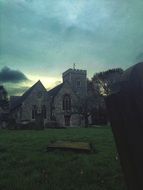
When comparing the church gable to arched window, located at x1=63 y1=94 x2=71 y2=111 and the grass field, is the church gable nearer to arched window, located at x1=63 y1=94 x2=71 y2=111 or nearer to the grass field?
arched window, located at x1=63 y1=94 x2=71 y2=111

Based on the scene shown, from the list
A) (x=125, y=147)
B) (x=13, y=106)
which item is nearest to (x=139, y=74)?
(x=125, y=147)

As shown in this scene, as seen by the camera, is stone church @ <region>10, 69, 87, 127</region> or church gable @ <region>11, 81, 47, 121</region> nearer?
church gable @ <region>11, 81, 47, 121</region>

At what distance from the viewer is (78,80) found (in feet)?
239

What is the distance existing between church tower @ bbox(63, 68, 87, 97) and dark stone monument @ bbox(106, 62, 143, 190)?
229ft

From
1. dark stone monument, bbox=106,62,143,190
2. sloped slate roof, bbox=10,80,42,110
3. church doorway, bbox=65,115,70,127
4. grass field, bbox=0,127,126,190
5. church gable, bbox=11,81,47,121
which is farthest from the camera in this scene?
church doorway, bbox=65,115,70,127

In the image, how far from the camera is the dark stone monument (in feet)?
6.89

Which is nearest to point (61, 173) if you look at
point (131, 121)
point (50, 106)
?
point (131, 121)

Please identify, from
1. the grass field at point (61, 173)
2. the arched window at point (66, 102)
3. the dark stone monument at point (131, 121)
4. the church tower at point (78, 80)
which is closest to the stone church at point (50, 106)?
the arched window at point (66, 102)

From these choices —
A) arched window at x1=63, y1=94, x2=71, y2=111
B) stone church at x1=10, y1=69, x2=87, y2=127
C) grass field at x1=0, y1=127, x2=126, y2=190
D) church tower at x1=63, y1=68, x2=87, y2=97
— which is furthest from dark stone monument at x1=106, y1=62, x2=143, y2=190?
church tower at x1=63, y1=68, x2=87, y2=97

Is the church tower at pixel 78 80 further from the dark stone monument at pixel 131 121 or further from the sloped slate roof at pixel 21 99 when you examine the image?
the dark stone monument at pixel 131 121

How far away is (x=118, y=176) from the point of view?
582 cm

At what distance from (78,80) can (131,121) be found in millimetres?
70790

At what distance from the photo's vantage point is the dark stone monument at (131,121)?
2.10 metres

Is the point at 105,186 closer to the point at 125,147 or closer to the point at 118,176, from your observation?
the point at 118,176
